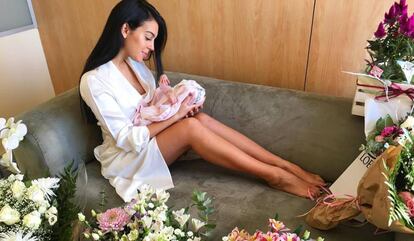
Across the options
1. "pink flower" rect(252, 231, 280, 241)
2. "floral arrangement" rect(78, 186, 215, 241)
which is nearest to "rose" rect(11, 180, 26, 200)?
"floral arrangement" rect(78, 186, 215, 241)

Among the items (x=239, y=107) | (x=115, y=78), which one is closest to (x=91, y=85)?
(x=115, y=78)

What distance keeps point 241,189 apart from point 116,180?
1.77 feet

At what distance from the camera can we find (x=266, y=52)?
6.15 ft

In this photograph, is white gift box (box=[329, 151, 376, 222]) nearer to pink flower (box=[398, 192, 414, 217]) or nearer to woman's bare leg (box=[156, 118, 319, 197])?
woman's bare leg (box=[156, 118, 319, 197])

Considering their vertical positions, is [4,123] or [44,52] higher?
[4,123]

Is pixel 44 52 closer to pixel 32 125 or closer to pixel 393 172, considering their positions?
pixel 32 125

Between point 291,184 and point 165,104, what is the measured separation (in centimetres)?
66

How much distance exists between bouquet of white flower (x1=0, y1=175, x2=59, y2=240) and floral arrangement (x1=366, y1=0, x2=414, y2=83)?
3.74ft

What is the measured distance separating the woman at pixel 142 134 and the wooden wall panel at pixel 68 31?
747mm

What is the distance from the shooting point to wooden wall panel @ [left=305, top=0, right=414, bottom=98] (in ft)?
5.19

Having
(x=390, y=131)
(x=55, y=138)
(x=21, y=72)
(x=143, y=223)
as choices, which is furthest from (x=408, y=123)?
(x=21, y=72)

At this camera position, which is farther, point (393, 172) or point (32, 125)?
point (32, 125)

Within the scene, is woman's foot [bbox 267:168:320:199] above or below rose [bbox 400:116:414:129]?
below

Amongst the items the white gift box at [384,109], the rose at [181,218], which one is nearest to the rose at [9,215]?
the rose at [181,218]
